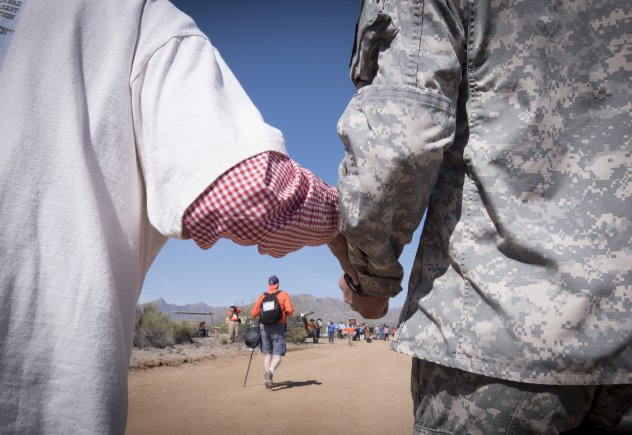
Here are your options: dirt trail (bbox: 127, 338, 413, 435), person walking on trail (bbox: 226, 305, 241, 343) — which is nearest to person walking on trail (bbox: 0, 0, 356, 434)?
dirt trail (bbox: 127, 338, 413, 435)

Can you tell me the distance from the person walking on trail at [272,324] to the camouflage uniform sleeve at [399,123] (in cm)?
839

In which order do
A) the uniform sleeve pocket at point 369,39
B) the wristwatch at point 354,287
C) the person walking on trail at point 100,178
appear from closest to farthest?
1. the person walking on trail at point 100,178
2. the uniform sleeve pocket at point 369,39
3. the wristwatch at point 354,287

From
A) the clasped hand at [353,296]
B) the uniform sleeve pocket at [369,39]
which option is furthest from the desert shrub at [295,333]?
the uniform sleeve pocket at [369,39]

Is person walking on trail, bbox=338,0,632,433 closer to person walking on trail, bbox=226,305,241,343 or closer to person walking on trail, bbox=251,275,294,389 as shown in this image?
person walking on trail, bbox=251,275,294,389

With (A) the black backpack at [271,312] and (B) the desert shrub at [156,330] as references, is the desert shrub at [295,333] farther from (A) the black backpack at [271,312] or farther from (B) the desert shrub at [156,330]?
(A) the black backpack at [271,312]

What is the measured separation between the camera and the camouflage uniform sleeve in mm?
1480

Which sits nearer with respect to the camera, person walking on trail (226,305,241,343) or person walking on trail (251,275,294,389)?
person walking on trail (251,275,294,389)

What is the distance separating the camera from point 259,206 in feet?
3.68

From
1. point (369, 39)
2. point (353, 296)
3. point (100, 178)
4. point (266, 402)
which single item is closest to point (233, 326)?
point (266, 402)

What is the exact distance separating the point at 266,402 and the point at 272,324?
7.02ft

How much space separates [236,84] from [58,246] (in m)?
0.57

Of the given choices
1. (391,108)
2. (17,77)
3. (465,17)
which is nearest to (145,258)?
(17,77)

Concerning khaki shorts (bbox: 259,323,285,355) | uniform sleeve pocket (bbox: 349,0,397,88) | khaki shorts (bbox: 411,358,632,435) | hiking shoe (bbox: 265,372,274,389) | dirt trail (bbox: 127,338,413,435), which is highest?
uniform sleeve pocket (bbox: 349,0,397,88)

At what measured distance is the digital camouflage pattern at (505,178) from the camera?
133 centimetres
